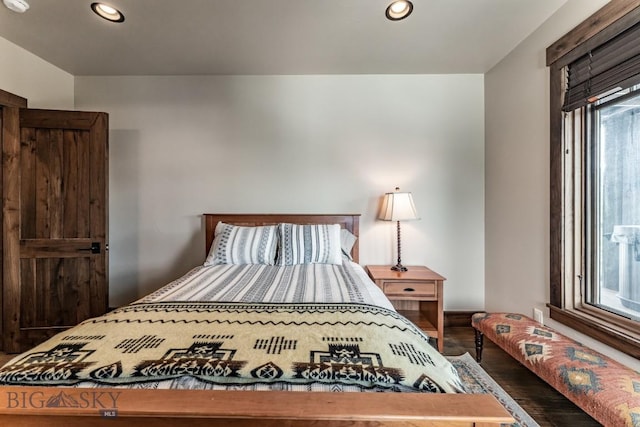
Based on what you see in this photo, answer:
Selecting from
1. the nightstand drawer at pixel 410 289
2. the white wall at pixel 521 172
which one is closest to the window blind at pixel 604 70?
the white wall at pixel 521 172

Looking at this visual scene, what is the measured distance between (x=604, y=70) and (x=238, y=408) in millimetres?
2376

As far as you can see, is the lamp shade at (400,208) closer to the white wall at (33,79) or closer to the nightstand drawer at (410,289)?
the nightstand drawer at (410,289)

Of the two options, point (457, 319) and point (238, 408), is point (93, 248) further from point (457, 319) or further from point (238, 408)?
point (457, 319)

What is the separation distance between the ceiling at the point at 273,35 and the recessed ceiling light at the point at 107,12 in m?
0.04

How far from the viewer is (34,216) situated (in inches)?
94.7

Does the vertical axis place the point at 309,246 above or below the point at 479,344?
above

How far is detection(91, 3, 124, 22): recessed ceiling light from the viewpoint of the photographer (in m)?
1.92

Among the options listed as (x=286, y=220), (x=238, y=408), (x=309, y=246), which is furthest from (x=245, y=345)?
(x=286, y=220)

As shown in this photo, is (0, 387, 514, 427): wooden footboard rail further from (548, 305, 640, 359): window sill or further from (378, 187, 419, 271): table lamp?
(378, 187, 419, 271): table lamp

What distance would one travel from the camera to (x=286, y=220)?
283 cm

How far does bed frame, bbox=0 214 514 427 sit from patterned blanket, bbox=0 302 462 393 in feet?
0.23

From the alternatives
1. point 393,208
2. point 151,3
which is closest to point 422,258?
point 393,208

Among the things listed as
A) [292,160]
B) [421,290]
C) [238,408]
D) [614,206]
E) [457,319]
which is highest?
[292,160]

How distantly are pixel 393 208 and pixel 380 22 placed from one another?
143cm
